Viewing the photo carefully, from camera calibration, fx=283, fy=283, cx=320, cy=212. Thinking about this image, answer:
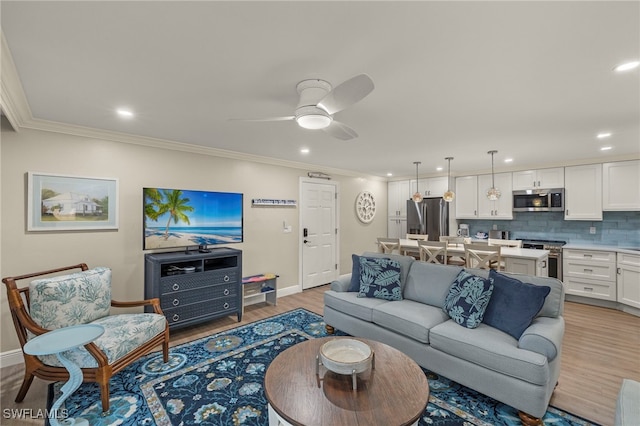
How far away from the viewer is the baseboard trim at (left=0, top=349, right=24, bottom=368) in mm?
2668

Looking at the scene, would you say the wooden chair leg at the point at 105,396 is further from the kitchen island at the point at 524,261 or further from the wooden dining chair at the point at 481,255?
the kitchen island at the point at 524,261

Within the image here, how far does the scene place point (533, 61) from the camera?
1739 mm

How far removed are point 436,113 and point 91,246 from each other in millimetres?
3835

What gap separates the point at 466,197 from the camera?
19.1ft

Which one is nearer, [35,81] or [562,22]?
[562,22]

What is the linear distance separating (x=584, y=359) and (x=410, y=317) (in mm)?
1815

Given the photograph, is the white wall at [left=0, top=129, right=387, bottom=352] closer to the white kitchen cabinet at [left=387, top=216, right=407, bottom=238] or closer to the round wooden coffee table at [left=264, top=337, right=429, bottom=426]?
the round wooden coffee table at [left=264, top=337, right=429, bottom=426]

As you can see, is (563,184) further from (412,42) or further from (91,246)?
(91,246)

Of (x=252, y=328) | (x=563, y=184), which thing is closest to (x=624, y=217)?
(x=563, y=184)

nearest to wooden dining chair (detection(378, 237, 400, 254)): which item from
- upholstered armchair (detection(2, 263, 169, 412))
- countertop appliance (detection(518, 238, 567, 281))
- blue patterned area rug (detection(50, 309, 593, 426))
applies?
blue patterned area rug (detection(50, 309, 593, 426))

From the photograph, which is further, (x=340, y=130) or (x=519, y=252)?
(x=519, y=252)

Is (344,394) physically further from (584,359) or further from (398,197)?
(398,197)

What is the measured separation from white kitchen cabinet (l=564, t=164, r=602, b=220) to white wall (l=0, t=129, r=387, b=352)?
449 centimetres

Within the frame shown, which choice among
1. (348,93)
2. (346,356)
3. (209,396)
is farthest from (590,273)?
(209,396)
